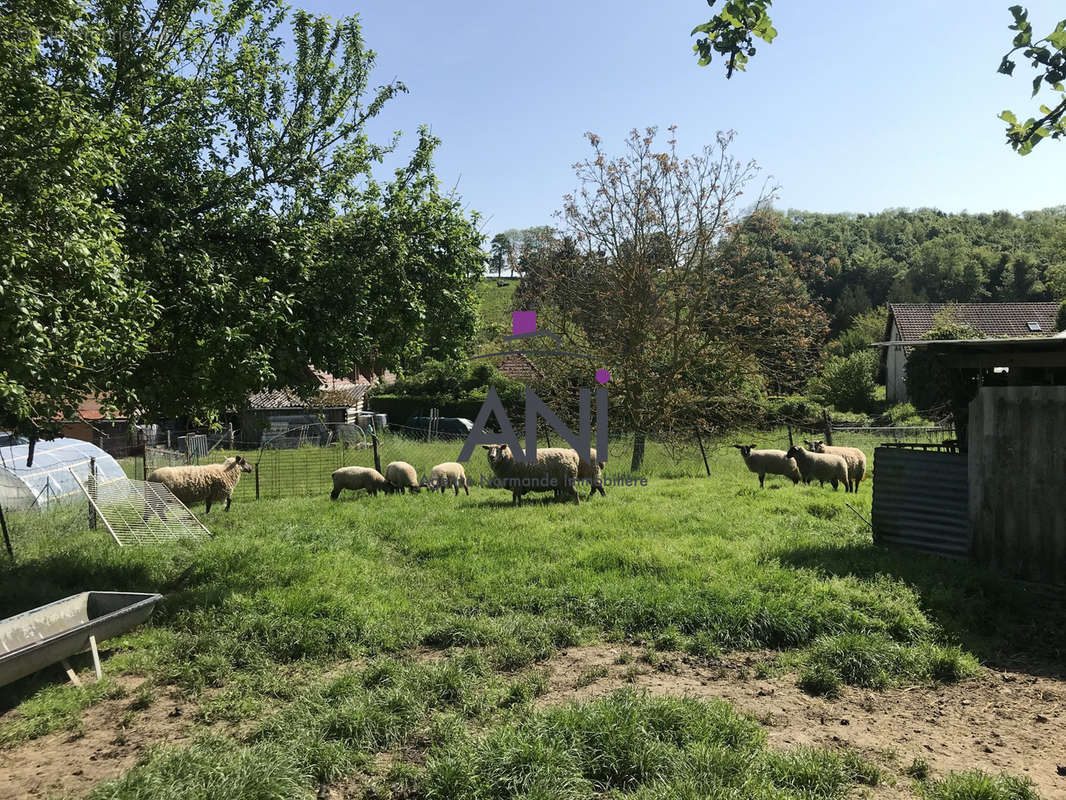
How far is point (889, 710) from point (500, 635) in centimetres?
341

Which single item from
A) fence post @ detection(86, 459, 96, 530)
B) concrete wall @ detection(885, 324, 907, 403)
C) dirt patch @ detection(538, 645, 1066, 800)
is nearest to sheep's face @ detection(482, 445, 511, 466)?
fence post @ detection(86, 459, 96, 530)

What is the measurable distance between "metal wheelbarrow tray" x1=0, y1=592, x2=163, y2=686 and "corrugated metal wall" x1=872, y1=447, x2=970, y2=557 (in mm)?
8990

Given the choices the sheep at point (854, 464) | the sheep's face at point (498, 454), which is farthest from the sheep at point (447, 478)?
the sheep at point (854, 464)

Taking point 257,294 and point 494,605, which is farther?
point 257,294

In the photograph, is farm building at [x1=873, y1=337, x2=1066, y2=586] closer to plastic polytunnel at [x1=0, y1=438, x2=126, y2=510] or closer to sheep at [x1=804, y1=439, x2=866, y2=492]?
sheep at [x1=804, y1=439, x2=866, y2=492]

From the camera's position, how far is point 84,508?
1259cm

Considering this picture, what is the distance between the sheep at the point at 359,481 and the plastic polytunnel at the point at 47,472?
424 centimetres

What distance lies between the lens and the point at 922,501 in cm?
891

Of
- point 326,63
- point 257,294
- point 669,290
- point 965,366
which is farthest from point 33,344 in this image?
point 669,290

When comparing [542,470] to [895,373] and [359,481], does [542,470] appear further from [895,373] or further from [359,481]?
[895,373]

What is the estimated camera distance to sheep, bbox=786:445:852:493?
1416 cm

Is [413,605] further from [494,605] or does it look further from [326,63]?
[326,63]

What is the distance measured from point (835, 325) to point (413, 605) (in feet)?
219

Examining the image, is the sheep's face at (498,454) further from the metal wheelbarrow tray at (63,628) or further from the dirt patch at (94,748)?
the dirt patch at (94,748)
